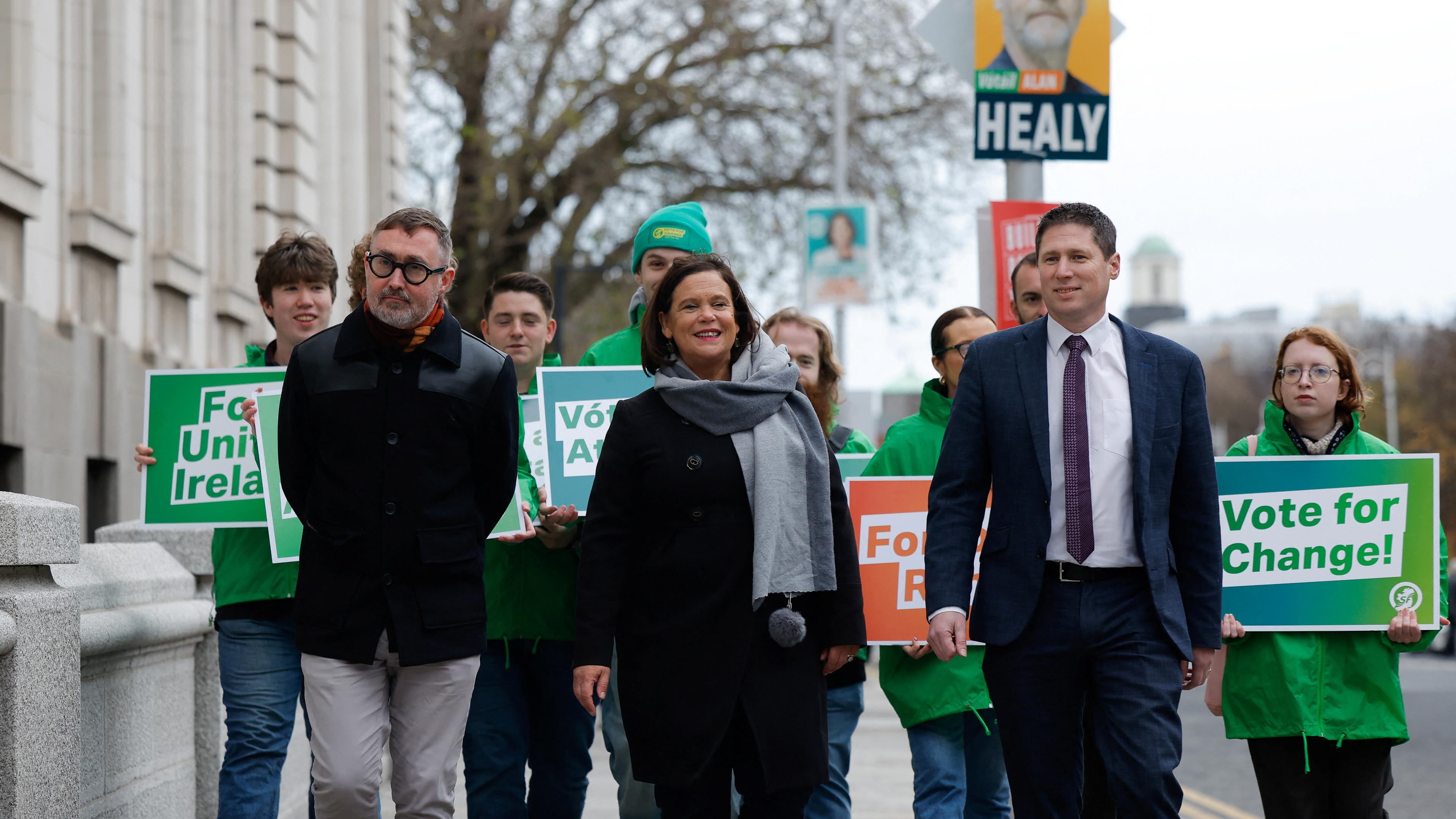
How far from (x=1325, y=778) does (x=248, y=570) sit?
372 cm

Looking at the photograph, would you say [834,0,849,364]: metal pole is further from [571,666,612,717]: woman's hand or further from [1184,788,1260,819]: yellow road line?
[571,666,612,717]: woman's hand

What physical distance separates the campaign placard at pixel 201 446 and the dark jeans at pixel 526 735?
105 centimetres

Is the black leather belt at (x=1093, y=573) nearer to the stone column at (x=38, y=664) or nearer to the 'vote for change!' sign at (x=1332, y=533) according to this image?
the 'vote for change!' sign at (x=1332, y=533)

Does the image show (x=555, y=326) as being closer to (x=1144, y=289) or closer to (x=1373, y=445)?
(x=1373, y=445)

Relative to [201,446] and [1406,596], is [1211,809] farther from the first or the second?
[201,446]

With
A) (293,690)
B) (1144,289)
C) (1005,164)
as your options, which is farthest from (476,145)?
(1144,289)

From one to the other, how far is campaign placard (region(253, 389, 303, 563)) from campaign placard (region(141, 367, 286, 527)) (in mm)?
175

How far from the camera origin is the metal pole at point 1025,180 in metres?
7.55

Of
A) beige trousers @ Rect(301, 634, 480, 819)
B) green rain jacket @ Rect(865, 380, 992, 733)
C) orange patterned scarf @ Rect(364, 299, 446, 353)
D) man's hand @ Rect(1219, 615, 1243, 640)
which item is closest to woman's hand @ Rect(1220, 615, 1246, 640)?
man's hand @ Rect(1219, 615, 1243, 640)

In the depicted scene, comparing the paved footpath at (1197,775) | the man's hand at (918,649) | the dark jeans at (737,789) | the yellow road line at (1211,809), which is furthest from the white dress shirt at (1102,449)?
the yellow road line at (1211,809)

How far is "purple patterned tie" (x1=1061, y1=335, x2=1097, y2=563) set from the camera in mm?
4430

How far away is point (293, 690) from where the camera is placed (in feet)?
18.3

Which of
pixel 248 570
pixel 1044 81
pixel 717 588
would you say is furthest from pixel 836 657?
pixel 1044 81

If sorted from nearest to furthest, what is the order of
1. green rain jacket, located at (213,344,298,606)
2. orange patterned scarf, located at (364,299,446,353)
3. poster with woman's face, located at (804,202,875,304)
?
orange patterned scarf, located at (364,299,446,353) → green rain jacket, located at (213,344,298,606) → poster with woman's face, located at (804,202,875,304)
